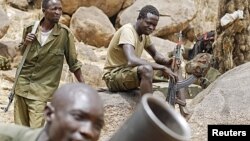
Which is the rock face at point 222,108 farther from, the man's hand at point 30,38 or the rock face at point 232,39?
the rock face at point 232,39

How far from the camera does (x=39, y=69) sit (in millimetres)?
4441

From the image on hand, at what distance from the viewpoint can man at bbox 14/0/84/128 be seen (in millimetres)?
4379

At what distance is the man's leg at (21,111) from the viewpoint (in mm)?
4438

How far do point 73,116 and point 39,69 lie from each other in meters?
3.28

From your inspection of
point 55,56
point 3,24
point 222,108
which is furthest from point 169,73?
point 3,24

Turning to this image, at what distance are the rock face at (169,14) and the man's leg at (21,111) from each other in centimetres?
921

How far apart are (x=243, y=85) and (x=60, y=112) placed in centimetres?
418

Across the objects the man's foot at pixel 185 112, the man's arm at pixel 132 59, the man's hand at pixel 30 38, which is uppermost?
the man's hand at pixel 30 38

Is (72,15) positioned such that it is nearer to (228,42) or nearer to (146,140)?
(228,42)

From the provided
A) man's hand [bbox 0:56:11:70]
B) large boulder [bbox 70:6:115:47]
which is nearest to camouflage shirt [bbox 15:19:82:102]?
man's hand [bbox 0:56:11:70]

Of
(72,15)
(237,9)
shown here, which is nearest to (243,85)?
(237,9)

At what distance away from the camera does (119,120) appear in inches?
200

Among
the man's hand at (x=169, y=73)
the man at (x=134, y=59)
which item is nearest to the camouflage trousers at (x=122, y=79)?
the man at (x=134, y=59)

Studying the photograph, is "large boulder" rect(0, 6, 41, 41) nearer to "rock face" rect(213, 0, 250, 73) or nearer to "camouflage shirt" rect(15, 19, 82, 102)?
"rock face" rect(213, 0, 250, 73)
